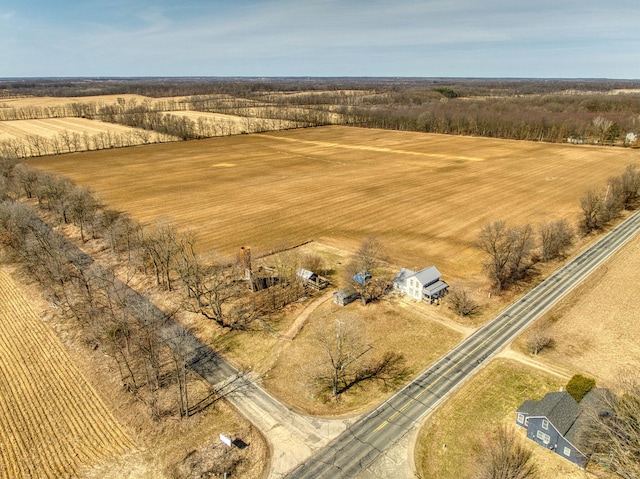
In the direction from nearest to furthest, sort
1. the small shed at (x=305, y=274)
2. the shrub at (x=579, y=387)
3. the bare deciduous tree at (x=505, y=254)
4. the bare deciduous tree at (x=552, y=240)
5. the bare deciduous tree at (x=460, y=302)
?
the shrub at (x=579, y=387) < the bare deciduous tree at (x=460, y=302) < the bare deciduous tree at (x=505, y=254) < the small shed at (x=305, y=274) < the bare deciduous tree at (x=552, y=240)

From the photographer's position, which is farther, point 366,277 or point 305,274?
point 305,274

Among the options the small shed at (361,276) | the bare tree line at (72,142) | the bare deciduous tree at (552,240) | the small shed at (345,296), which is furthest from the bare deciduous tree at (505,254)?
the bare tree line at (72,142)

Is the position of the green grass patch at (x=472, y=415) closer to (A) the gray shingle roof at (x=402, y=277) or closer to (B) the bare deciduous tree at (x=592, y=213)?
(A) the gray shingle roof at (x=402, y=277)

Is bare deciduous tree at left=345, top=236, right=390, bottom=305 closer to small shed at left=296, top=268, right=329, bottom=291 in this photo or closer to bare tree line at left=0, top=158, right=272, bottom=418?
small shed at left=296, top=268, right=329, bottom=291

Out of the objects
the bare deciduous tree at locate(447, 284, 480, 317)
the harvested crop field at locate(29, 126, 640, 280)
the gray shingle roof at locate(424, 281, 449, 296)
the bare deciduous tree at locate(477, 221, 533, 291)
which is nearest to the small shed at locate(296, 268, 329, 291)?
the harvested crop field at locate(29, 126, 640, 280)

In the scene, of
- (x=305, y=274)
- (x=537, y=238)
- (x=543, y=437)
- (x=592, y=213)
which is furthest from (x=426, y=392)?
(x=592, y=213)

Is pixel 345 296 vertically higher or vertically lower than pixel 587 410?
lower

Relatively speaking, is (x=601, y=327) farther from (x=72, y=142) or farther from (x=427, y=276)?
(x=72, y=142)
